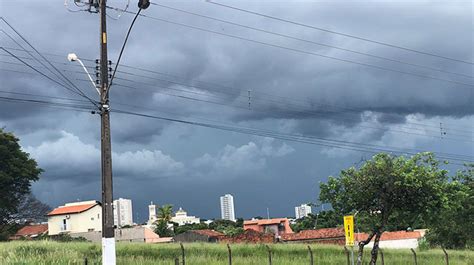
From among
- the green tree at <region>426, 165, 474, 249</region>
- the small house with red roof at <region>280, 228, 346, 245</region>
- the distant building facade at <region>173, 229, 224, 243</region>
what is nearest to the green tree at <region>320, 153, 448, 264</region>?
the green tree at <region>426, 165, 474, 249</region>

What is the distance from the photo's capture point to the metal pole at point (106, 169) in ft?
53.7

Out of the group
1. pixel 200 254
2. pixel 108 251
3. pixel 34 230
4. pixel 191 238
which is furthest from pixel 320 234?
pixel 108 251

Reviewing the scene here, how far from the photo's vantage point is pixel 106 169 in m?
16.6

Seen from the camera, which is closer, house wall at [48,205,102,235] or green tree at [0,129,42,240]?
green tree at [0,129,42,240]

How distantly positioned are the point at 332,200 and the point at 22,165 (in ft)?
157

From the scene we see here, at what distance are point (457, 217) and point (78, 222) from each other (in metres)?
55.5

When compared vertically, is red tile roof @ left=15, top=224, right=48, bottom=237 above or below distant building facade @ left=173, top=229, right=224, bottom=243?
above

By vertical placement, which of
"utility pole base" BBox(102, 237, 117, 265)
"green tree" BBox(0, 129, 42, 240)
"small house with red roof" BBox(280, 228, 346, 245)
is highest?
"green tree" BBox(0, 129, 42, 240)

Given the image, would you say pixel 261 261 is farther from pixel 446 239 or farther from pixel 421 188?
pixel 446 239

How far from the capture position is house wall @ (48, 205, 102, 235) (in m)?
78.0

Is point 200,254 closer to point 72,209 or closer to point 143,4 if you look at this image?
point 143,4

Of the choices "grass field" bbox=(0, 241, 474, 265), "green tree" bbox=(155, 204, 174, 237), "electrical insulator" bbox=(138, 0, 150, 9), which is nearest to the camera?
"electrical insulator" bbox=(138, 0, 150, 9)

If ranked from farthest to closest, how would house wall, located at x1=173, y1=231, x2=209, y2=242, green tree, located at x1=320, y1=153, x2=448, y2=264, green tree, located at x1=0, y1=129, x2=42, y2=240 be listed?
house wall, located at x1=173, y1=231, x2=209, y2=242, green tree, located at x1=0, y1=129, x2=42, y2=240, green tree, located at x1=320, y1=153, x2=448, y2=264

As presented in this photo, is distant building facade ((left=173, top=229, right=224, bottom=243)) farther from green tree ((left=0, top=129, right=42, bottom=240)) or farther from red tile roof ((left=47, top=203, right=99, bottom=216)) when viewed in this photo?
green tree ((left=0, top=129, right=42, bottom=240))
